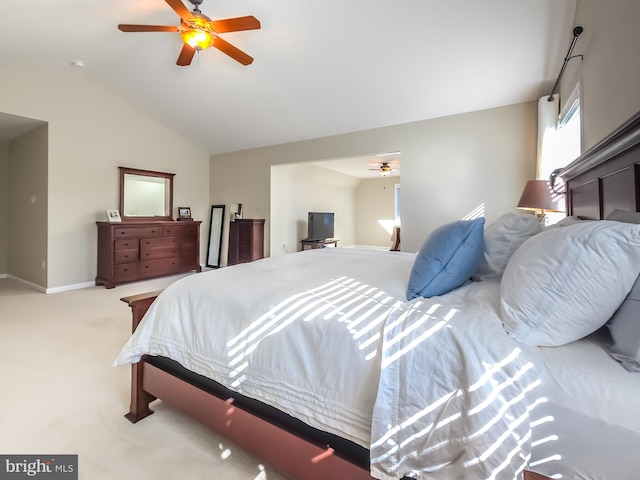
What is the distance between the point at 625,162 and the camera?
131 cm

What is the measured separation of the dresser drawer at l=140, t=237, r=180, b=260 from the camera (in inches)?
193

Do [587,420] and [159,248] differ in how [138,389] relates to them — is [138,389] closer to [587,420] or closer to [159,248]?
[587,420]

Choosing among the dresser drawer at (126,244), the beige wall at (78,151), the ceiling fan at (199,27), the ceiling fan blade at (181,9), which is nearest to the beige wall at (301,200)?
the dresser drawer at (126,244)

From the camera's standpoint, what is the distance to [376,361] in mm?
964

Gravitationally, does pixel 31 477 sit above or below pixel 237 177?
below

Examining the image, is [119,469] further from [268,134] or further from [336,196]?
[336,196]

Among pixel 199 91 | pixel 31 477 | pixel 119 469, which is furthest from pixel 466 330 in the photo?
pixel 199 91

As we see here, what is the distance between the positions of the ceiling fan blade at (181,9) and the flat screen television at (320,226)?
4.68 metres

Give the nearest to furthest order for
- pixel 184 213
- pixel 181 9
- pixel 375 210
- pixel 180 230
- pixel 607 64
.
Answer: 1. pixel 607 64
2. pixel 181 9
3. pixel 180 230
4. pixel 184 213
5. pixel 375 210

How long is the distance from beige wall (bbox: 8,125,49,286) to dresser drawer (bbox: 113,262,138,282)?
2.86 feet

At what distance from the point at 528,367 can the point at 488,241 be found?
3.08 ft

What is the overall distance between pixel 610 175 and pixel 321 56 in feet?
9.37

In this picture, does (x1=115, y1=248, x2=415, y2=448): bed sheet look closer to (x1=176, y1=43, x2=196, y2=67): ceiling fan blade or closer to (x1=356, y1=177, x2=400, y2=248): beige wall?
(x1=176, y1=43, x2=196, y2=67): ceiling fan blade

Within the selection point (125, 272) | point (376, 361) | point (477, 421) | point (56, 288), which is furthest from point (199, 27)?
point (56, 288)
